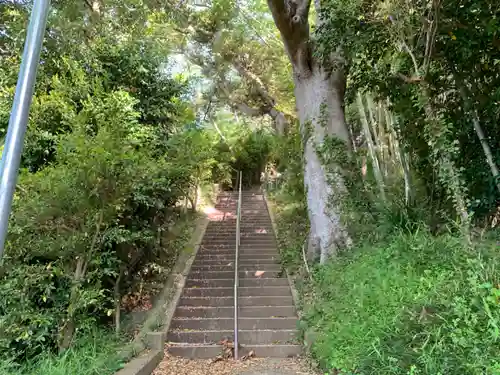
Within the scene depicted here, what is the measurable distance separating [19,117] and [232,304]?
4832mm

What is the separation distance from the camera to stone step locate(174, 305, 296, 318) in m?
6.12

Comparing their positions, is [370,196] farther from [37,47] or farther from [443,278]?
[37,47]

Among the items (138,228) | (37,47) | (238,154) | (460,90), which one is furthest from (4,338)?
(238,154)

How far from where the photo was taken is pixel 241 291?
22.4ft

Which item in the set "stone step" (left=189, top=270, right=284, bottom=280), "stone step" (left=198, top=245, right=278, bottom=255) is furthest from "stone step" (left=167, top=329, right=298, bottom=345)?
"stone step" (left=198, top=245, right=278, bottom=255)

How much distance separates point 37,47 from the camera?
2.45 meters

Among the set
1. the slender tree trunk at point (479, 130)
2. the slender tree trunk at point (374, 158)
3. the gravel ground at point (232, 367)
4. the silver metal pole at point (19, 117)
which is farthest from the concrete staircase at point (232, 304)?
the silver metal pole at point (19, 117)

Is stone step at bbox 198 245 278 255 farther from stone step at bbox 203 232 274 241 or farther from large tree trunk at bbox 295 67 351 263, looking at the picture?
large tree trunk at bbox 295 67 351 263

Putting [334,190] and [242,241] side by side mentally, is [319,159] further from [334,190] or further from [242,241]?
[242,241]

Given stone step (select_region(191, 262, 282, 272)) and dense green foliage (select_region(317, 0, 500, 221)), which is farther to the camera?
stone step (select_region(191, 262, 282, 272))

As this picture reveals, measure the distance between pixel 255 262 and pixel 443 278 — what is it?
505 cm

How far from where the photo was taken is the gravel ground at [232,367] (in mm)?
4645

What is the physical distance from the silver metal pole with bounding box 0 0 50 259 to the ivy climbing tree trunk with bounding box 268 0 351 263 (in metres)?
4.47

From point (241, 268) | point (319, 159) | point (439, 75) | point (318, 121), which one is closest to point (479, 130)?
point (439, 75)
